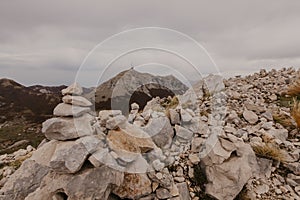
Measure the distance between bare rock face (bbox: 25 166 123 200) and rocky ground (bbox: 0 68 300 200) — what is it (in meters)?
0.02

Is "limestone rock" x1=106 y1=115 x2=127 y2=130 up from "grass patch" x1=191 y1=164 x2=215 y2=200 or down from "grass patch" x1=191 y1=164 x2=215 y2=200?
up

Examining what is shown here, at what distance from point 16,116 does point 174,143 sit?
40332 millimetres

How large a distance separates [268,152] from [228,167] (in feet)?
4.31

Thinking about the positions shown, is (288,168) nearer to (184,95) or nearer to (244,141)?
(244,141)

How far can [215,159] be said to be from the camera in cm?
Result: 641

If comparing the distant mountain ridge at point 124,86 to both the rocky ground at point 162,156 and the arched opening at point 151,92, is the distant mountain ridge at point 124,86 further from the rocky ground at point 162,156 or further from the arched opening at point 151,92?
the arched opening at point 151,92

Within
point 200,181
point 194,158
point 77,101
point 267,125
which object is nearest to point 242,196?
point 200,181

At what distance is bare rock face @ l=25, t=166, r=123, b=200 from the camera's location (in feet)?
16.0

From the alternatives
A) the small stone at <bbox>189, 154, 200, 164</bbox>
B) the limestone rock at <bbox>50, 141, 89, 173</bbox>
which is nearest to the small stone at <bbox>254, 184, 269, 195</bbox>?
the small stone at <bbox>189, 154, 200, 164</bbox>

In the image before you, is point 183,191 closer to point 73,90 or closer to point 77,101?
point 77,101

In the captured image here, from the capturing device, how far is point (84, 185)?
16.0 feet

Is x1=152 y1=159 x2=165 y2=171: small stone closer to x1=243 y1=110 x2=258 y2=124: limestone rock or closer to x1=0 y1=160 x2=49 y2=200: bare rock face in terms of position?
x1=0 y1=160 x2=49 y2=200: bare rock face

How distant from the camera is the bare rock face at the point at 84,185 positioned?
4.87 m

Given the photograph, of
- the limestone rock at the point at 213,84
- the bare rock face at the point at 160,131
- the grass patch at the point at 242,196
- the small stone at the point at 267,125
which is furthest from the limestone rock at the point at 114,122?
the limestone rock at the point at 213,84
